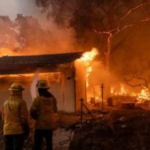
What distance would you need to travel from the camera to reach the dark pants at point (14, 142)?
24.5 feet

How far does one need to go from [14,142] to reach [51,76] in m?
9.94

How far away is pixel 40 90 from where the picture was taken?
26.0ft

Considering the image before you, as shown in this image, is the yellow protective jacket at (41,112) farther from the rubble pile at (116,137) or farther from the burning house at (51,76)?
the burning house at (51,76)

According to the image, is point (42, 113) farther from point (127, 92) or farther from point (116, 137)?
point (127, 92)

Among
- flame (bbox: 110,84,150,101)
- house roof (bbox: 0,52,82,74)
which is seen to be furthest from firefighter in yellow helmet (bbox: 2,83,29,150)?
flame (bbox: 110,84,150,101)

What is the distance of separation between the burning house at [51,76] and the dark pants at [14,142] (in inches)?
369

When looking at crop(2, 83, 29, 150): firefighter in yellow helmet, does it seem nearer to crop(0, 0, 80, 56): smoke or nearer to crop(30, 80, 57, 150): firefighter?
crop(30, 80, 57, 150): firefighter

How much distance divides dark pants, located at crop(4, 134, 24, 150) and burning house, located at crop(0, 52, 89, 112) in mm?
9380

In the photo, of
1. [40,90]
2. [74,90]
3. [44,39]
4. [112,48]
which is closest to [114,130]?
[40,90]

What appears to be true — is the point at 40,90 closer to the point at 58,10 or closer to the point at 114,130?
the point at 114,130

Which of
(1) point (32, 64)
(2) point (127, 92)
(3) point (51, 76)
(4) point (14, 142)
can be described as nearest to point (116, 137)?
(4) point (14, 142)

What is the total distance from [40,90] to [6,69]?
32.5 ft

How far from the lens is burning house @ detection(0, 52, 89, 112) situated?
17.1 meters

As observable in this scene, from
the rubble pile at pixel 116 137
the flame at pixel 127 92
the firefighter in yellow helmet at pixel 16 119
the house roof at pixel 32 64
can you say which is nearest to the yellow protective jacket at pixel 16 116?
the firefighter in yellow helmet at pixel 16 119
